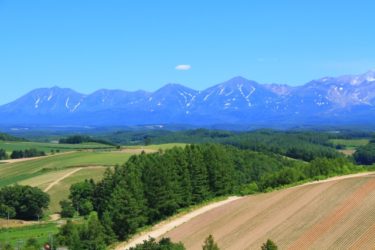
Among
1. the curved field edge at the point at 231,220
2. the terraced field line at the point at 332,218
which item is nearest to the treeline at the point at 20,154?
the curved field edge at the point at 231,220

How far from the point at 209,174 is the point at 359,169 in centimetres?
2027

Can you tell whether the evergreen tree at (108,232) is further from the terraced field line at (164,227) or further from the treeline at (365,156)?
the treeline at (365,156)

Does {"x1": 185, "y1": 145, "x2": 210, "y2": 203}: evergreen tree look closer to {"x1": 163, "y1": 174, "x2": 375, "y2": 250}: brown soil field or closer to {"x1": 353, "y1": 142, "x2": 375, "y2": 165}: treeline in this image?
{"x1": 163, "y1": 174, "x2": 375, "y2": 250}: brown soil field

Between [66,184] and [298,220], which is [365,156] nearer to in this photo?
[66,184]

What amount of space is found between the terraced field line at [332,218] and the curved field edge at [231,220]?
1796mm

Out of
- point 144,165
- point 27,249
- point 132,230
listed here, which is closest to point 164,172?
point 144,165

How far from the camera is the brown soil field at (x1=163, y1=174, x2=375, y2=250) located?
160 ft

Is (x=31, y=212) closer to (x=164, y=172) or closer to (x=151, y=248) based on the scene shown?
(x=164, y=172)

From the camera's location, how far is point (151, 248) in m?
39.9

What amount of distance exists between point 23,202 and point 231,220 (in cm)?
4875

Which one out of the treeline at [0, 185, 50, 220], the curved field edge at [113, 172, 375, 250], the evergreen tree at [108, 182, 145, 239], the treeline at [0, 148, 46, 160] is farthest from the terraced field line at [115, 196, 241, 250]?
the treeline at [0, 148, 46, 160]

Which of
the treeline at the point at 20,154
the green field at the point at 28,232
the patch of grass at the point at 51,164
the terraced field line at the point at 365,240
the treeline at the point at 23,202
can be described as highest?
the treeline at the point at 20,154

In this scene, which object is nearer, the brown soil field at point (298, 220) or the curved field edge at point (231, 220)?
the brown soil field at point (298, 220)

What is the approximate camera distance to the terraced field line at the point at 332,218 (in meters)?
48.5
